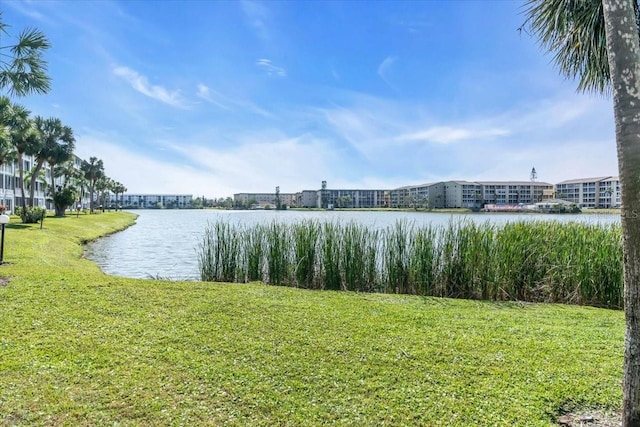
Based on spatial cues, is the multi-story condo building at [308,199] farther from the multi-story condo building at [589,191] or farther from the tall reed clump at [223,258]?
the tall reed clump at [223,258]

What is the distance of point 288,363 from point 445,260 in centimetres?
457

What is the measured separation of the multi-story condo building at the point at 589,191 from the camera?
72.5m

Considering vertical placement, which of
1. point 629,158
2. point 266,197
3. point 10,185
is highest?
point 266,197

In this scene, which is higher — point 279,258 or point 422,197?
point 422,197

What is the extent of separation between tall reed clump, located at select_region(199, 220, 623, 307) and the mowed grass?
1594 millimetres

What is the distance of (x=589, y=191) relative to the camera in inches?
3113

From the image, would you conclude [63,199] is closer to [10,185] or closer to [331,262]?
[10,185]

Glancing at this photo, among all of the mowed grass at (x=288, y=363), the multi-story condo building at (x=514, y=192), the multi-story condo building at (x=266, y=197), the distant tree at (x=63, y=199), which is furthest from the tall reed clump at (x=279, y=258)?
the multi-story condo building at (x=266, y=197)

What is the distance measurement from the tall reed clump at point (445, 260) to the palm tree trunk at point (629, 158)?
190 inches

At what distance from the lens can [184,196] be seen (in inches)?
5655

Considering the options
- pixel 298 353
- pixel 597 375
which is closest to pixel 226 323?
pixel 298 353

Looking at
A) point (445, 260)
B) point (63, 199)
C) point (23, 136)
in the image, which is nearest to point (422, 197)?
point (63, 199)

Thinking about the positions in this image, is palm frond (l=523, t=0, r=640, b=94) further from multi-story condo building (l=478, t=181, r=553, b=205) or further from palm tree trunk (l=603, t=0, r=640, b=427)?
multi-story condo building (l=478, t=181, r=553, b=205)

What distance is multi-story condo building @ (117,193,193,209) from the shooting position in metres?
131
